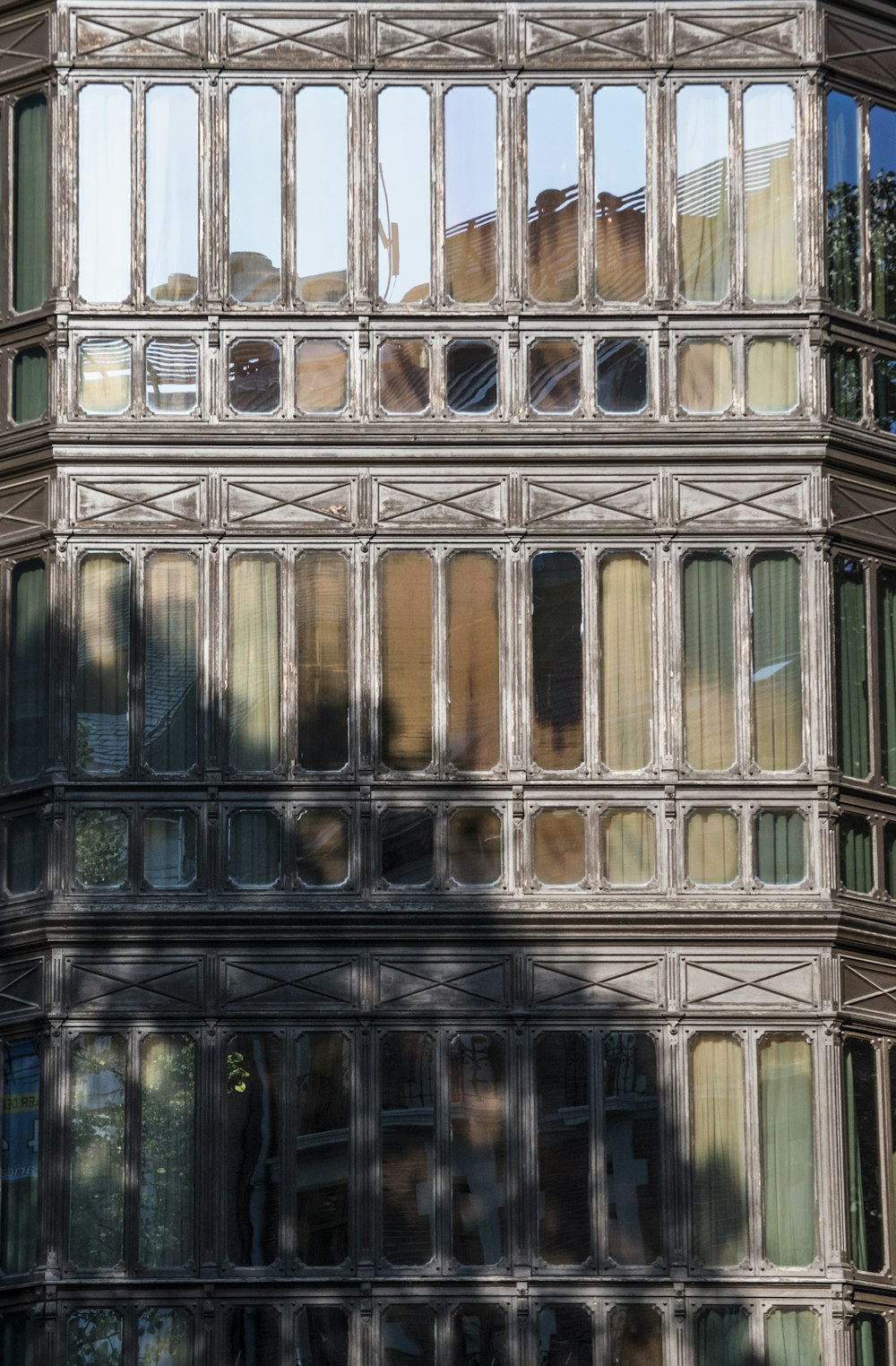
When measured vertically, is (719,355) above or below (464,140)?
below

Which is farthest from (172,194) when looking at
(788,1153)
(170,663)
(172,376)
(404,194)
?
(788,1153)

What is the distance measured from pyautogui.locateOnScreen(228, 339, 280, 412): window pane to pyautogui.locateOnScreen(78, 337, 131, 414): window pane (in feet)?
3.32

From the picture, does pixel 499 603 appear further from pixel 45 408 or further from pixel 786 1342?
pixel 786 1342

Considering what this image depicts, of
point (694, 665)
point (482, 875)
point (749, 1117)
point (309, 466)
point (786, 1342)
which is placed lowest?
point (786, 1342)

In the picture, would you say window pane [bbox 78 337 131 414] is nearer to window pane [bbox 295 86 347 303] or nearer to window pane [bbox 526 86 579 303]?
window pane [bbox 295 86 347 303]

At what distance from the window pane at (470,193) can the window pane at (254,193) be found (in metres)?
1.66

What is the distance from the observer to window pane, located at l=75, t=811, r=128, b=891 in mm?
28609

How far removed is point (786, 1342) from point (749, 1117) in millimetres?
2012

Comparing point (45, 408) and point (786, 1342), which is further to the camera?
point (45, 408)

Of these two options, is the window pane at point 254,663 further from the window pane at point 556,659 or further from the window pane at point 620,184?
the window pane at point 620,184

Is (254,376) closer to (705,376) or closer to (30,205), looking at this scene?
(30,205)

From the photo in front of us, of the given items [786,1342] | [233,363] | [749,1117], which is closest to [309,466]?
[233,363]

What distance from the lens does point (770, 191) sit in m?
30.2

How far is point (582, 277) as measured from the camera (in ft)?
97.9
